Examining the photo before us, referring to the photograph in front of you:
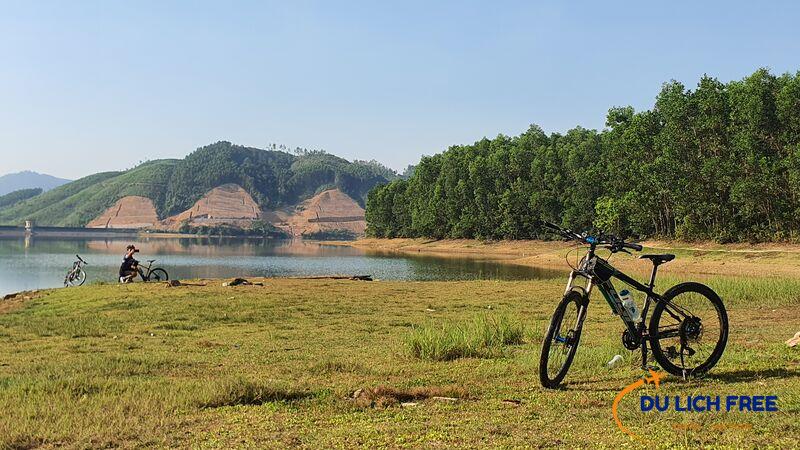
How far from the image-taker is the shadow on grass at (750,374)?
7.37 m

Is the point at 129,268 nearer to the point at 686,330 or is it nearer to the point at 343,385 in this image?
the point at 343,385

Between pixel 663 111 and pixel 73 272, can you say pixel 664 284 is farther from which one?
pixel 663 111

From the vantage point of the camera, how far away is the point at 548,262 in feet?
208

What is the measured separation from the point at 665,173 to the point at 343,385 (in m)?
60.6

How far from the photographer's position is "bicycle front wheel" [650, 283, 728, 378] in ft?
24.4

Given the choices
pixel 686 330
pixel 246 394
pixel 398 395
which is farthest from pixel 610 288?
pixel 246 394

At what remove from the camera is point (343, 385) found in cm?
779

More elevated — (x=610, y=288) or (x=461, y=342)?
(x=610, y=288)

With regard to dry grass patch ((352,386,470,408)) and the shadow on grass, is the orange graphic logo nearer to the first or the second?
the shadow on grass

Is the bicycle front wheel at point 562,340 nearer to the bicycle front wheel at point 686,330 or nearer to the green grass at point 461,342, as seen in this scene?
the bicycle front wheel at point 686,330

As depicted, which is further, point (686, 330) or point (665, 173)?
point (665, 173)

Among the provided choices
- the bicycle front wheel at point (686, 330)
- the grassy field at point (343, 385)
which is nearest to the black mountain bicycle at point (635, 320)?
the bicycle front wheel at point (686, 330)

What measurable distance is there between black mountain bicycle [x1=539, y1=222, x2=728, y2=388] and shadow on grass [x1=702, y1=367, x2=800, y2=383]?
167mm

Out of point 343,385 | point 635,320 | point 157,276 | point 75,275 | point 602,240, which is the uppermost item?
point 602,240
